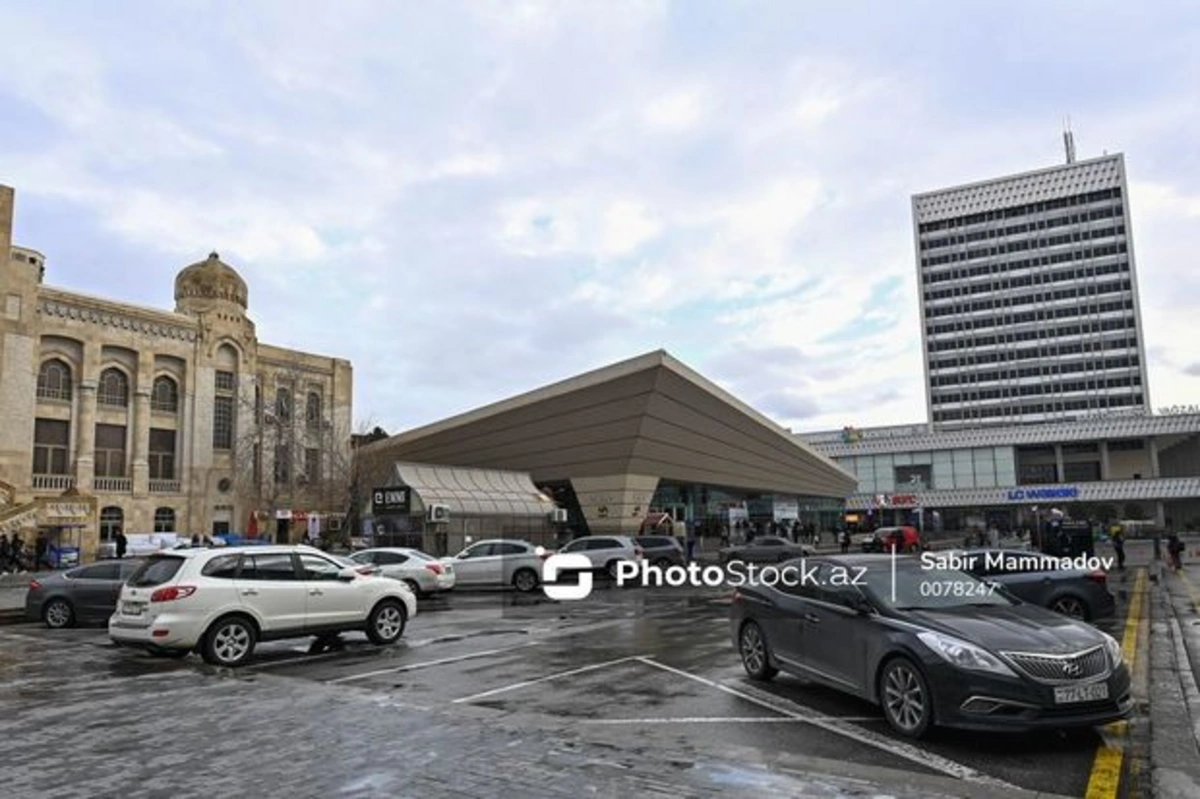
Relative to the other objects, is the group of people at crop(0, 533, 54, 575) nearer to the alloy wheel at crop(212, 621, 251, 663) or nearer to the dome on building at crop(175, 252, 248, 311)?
the dome on building at crop(175, 252, 248, 311)

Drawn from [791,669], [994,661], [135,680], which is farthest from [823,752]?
[135,680]

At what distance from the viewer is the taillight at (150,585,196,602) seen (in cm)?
1157

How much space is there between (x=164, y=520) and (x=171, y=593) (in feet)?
139

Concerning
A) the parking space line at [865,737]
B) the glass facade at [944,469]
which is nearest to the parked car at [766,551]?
the parking space line at [865,737]

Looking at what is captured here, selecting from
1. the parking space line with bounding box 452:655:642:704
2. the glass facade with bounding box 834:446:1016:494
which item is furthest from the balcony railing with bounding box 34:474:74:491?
the glass facade with bounding box 834:446:1016:494

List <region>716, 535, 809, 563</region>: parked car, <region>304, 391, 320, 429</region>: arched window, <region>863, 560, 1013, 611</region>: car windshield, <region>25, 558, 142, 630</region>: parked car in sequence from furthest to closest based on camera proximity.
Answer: <region>304, 391, 320, 429</region>: arched window
<region>716, 535, 809, 563</region>: parked car
<region>25, 558, 142, 630</region>: parked car
<region>863, 560, 1013, 611</region>: car windshield

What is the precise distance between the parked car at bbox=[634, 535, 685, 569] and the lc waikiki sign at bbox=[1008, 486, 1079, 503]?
80569 millimetres

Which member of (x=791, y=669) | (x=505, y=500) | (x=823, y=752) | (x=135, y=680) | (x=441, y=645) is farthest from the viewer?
(x=505, y=500)

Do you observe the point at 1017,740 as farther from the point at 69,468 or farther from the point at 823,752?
the point at 69,468

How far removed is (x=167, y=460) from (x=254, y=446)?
470 centimetres

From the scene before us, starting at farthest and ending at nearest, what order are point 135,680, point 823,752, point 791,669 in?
point 135,680
point 791,669
point 823,752

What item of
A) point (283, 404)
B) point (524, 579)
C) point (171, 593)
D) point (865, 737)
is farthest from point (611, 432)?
point (865, 737)

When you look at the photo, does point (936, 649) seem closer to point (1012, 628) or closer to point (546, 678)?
point (1012, 628)

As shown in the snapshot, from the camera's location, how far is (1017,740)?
23.6 feet
